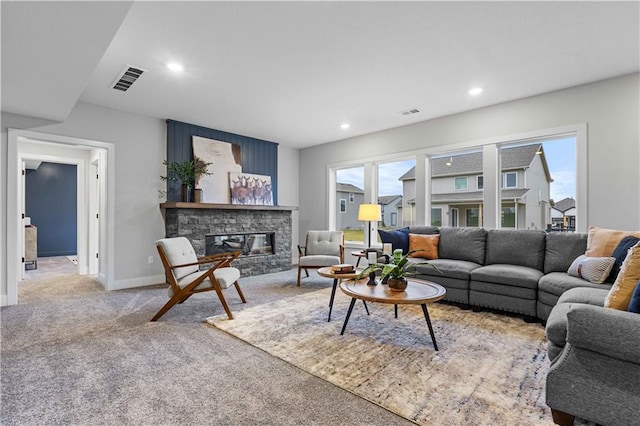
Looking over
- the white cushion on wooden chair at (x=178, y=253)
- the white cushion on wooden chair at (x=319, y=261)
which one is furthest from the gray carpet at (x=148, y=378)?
the white cushion on wooden chair at (x=319, y=261)

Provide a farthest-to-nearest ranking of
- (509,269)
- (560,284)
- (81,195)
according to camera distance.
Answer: (81,195) → (509,269) → (560,284)

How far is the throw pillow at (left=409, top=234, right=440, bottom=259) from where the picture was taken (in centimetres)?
436

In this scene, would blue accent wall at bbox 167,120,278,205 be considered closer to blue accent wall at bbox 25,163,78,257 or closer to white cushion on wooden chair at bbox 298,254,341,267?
white cushion on wooden chair at bbox 298,254,341,267

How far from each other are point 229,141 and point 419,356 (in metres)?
4.91

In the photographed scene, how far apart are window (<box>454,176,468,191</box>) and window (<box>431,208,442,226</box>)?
0.46 metres

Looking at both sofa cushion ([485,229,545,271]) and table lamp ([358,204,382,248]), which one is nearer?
sofa cushion ([485,229,545,271])

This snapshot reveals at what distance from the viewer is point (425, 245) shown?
14.5 ft

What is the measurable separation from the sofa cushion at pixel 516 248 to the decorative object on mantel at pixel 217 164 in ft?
13.8

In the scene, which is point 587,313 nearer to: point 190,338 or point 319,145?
point 190,338

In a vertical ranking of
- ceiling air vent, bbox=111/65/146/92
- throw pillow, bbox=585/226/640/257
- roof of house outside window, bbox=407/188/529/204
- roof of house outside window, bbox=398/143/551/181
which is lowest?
throw pillow, bbox=585/226/640/257

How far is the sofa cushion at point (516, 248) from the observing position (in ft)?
12.0

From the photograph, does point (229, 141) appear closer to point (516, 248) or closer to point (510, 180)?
point (510, 180)

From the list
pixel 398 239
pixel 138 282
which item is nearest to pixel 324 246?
pixel 398 239

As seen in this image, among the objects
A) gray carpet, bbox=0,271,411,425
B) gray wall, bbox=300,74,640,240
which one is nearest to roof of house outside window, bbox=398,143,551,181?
gray wall, bbox=300,74,640,240
